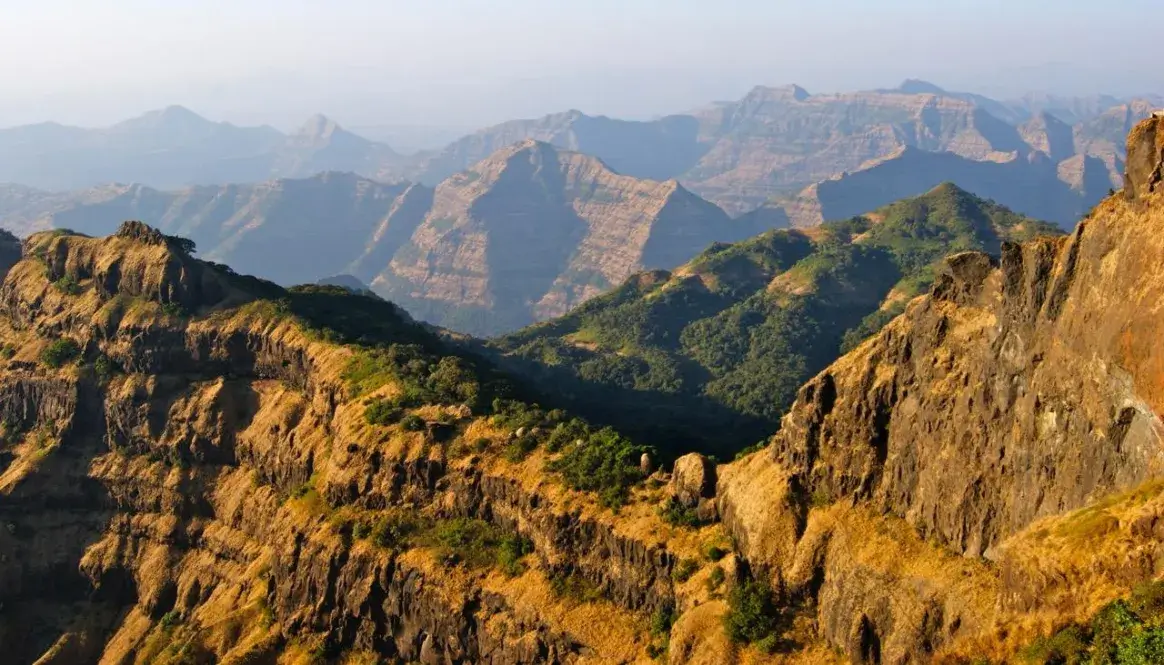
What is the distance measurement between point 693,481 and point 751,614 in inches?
558

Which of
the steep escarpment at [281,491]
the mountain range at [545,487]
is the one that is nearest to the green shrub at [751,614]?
the mountain range at [545,487]

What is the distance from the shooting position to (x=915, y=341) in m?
59.6

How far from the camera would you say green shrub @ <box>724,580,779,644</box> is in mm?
62719

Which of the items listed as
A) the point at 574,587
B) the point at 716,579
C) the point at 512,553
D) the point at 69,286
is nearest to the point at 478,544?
the point at 512,553

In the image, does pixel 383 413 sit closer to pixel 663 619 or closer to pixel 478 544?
pixel 478 544

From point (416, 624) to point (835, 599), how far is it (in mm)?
43154

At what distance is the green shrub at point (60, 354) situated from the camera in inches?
4852

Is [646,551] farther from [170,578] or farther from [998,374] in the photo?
[170,578]

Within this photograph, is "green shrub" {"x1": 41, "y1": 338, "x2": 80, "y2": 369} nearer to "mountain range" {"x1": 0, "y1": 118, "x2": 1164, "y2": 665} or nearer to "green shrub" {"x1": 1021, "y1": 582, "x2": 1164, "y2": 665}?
"mountain range" {"x1": 0, "y1": 118, "x2": 1164, "y2": 665}

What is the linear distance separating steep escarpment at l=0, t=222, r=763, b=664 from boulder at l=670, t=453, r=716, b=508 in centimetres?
297

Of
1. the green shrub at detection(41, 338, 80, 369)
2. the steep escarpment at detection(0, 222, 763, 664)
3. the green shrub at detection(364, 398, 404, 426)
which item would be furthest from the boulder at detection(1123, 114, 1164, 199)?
the green shrub at detection(41, 338, 80, 369)

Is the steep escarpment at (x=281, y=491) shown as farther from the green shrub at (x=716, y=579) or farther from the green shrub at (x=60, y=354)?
the green shrub at (x=716, y=579)

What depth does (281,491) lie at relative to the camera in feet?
344

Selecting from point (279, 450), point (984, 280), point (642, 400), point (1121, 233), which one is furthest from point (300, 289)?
point (1121, 233)
